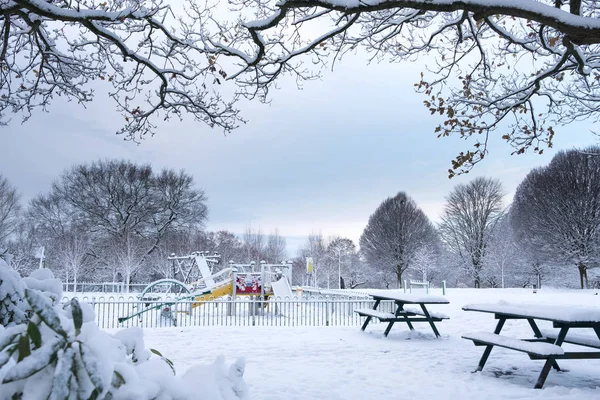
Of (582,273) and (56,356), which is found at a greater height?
(56,356)

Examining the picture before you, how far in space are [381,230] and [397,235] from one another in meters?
2.00

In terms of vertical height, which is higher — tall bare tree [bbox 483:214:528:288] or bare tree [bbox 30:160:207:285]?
bare tree [bbox 30:160:207:285]

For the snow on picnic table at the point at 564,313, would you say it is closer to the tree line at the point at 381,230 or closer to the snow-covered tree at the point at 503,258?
the tree line at the point at 381,230

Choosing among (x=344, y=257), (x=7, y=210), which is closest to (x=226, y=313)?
(x=7, y=210)

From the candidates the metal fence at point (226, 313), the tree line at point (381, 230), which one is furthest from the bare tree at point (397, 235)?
the metal fence at point (226, 313)

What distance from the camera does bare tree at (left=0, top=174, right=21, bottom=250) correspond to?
32716 mm

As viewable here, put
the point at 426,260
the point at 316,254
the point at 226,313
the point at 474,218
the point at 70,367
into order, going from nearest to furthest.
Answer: the point at 70,367
the point at 226,313
the point at 426,260
the point at 474,218
the point at 316,254

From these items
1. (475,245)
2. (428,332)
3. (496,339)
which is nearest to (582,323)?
(496,339)

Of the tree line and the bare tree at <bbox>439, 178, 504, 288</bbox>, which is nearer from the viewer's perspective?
the tree line

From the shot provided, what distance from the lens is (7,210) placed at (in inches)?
1319

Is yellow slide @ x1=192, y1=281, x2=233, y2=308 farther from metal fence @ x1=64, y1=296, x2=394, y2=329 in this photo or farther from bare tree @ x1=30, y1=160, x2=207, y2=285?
bare tree @ x1=30, y1=160, x2=207, y2=285

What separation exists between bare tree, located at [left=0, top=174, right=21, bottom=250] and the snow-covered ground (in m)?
26.7

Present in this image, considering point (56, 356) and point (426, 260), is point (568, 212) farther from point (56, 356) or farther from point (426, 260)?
point (56, 356)

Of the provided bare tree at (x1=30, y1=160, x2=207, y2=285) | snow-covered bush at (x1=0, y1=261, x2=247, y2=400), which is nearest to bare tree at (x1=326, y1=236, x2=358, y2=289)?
bare tree at (x1=30, y1=160, x2=207, y2=285)
